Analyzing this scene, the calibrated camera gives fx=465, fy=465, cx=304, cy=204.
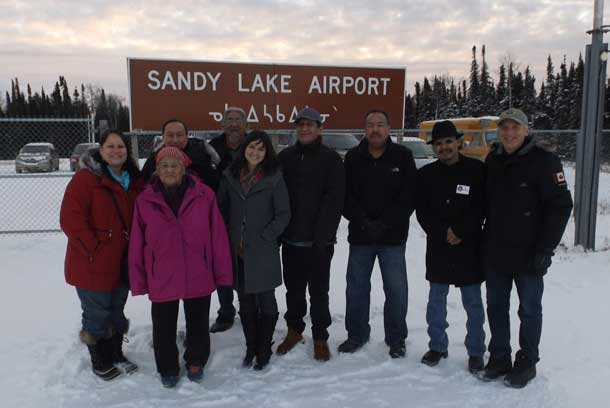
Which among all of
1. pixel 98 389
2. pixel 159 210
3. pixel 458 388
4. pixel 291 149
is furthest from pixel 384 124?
pixel 98 389

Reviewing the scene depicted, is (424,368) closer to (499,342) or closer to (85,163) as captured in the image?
(499,342)

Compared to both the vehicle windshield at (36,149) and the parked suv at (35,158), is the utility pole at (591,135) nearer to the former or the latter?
the parked suv at (35,158)

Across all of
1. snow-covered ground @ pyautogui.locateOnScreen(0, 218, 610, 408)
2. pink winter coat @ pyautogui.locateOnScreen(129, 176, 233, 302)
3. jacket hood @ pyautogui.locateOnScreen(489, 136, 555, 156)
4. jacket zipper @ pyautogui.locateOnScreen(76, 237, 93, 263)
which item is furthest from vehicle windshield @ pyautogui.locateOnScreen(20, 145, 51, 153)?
jacket hood @ pyautogui.locateOnScreen(489, 136, 555, 156)

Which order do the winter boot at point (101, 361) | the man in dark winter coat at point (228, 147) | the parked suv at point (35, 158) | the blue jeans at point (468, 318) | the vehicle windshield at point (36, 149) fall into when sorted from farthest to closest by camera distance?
1. the vehicle windshield at point (36, 149)
2. the parked suv at point (35, 158)
3. the man in dark winter coat at point (228, 147)
4. the blue jeans at point (468, 318)
5. the winter boot at point (101, 361)

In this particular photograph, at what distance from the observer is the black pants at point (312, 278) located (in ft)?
11.5

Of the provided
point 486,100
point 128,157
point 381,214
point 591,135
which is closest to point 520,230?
point 381,214

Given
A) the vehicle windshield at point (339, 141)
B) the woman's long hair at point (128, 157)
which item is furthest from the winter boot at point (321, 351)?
the vehicle windshield at point (339, 141)

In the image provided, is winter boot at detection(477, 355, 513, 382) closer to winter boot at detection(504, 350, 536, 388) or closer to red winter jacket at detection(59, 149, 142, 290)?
winter boot at detection(504, 350, 536, 388)

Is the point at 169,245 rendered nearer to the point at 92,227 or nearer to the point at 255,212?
the point at 92,227

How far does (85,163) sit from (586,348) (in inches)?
159

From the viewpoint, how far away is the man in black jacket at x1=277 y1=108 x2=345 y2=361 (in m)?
3.38

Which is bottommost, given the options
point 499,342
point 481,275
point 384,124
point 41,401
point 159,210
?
point 41,401

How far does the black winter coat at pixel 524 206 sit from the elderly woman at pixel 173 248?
6.08ft

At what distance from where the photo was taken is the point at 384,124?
3.42 metres
